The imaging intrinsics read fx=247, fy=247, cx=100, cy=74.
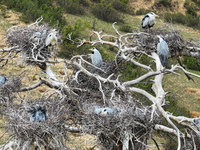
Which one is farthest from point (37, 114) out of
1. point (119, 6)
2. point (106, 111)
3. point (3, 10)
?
point (119, 6)

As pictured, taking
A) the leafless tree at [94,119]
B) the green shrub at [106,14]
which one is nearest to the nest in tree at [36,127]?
the leafless tree at [94,119]

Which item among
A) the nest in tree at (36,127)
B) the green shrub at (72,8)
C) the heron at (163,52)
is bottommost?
the green shrub at (72,8)

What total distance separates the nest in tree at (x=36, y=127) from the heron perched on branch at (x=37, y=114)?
0.23 ft

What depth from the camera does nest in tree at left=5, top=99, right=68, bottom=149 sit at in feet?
12.4

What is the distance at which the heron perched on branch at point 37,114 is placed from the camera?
4.04m

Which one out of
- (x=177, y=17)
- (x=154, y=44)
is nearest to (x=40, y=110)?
(x=154, y=44)

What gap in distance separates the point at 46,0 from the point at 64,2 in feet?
5.29

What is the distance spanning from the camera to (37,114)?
4066 mm

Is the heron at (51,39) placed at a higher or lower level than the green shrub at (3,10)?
higher

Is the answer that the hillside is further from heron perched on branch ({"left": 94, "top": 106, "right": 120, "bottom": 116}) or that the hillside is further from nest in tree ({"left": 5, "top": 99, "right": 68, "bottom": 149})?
heron perched on branch ({"left": 94, "top": 106, "right": 120, "bottom": 116})

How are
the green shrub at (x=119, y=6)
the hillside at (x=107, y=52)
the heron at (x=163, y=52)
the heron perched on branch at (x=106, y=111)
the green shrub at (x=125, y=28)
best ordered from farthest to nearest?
the green shrub at (x=119, y=6), the green shrub at (x=125, y=28), the hillside at (x=107, y=52), the heron at (x=163, y=52), the heron perched on branch at (x=106, y=111)

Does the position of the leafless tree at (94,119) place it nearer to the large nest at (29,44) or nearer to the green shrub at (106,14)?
the large nest at (29,44)

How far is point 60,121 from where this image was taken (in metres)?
4.18

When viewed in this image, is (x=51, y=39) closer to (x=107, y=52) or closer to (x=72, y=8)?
(x=107, y=52)
